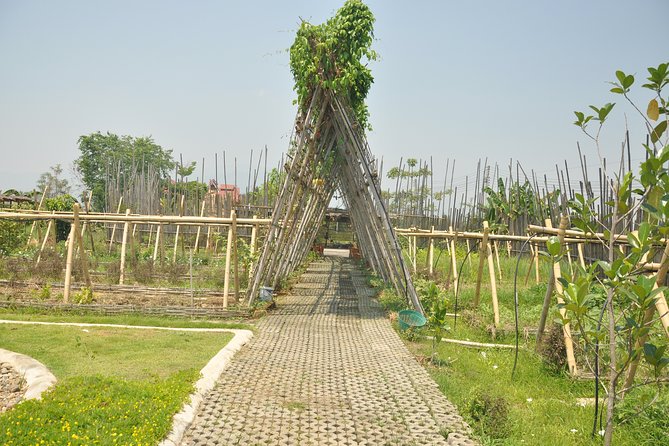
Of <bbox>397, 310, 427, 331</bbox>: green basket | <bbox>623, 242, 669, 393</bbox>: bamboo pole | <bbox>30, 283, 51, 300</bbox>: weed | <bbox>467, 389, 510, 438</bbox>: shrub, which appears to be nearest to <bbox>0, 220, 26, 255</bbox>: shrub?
<bbox>30, 283, 51, 300</bbox>: weed

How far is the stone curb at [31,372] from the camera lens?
16.3ft

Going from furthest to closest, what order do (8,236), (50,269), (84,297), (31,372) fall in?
1. (8,236)
2. (50,269)
3. (84,297)
4. (31,372)

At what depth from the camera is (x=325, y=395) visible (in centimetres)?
518

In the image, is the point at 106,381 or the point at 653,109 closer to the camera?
the point at 653,109

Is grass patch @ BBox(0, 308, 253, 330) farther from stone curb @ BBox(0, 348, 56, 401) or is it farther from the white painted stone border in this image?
stone curb @ BBox(0, 348, 56, 401)

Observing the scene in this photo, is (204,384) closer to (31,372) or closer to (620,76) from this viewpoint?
(31,372)

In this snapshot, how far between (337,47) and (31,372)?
6.86m

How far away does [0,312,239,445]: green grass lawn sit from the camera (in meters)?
3.80

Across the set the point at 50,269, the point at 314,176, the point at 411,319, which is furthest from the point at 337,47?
the point at 50,269

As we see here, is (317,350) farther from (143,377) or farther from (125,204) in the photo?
(125,204)

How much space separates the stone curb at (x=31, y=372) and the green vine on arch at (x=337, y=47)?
614 centimetres

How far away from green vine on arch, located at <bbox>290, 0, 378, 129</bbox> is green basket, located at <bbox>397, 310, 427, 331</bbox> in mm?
4005

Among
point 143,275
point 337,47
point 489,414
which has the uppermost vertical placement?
point 337,47

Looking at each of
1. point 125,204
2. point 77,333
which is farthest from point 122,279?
point 125,204
